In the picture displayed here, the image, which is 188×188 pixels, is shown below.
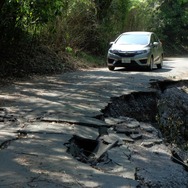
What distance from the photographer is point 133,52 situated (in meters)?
15.2

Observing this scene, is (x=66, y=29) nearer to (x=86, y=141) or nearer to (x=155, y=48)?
(x=155, y=48)

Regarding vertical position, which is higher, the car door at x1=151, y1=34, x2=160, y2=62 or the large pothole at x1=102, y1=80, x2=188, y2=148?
the car door at x1=151, y1=34, x2=160, y2=62

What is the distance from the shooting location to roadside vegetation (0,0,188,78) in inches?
479

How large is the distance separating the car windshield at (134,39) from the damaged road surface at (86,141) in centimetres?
615

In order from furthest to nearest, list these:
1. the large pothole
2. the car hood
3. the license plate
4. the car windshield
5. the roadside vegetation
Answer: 1. the car windshield
2. the car hood
3. the license plate
4. the roadside vegetation
5. the large pothole

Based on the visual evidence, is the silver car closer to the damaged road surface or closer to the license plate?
the license plate

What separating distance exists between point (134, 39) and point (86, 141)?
36.7 ft

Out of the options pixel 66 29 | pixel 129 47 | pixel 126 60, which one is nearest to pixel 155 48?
pixel 129 47

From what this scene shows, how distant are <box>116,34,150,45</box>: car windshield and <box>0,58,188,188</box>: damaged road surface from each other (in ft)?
20.2

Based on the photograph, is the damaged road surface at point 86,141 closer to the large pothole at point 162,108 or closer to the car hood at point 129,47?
the large pothole at point 162,108

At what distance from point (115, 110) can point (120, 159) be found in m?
3.39

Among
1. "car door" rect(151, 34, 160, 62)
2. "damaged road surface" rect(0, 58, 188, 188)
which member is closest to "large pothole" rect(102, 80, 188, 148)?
"damaged road surface" rect(0, 58, 188, 188)

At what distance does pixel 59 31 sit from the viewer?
55.4 feet

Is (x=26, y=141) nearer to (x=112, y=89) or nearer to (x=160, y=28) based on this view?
(x=112, y=89)
